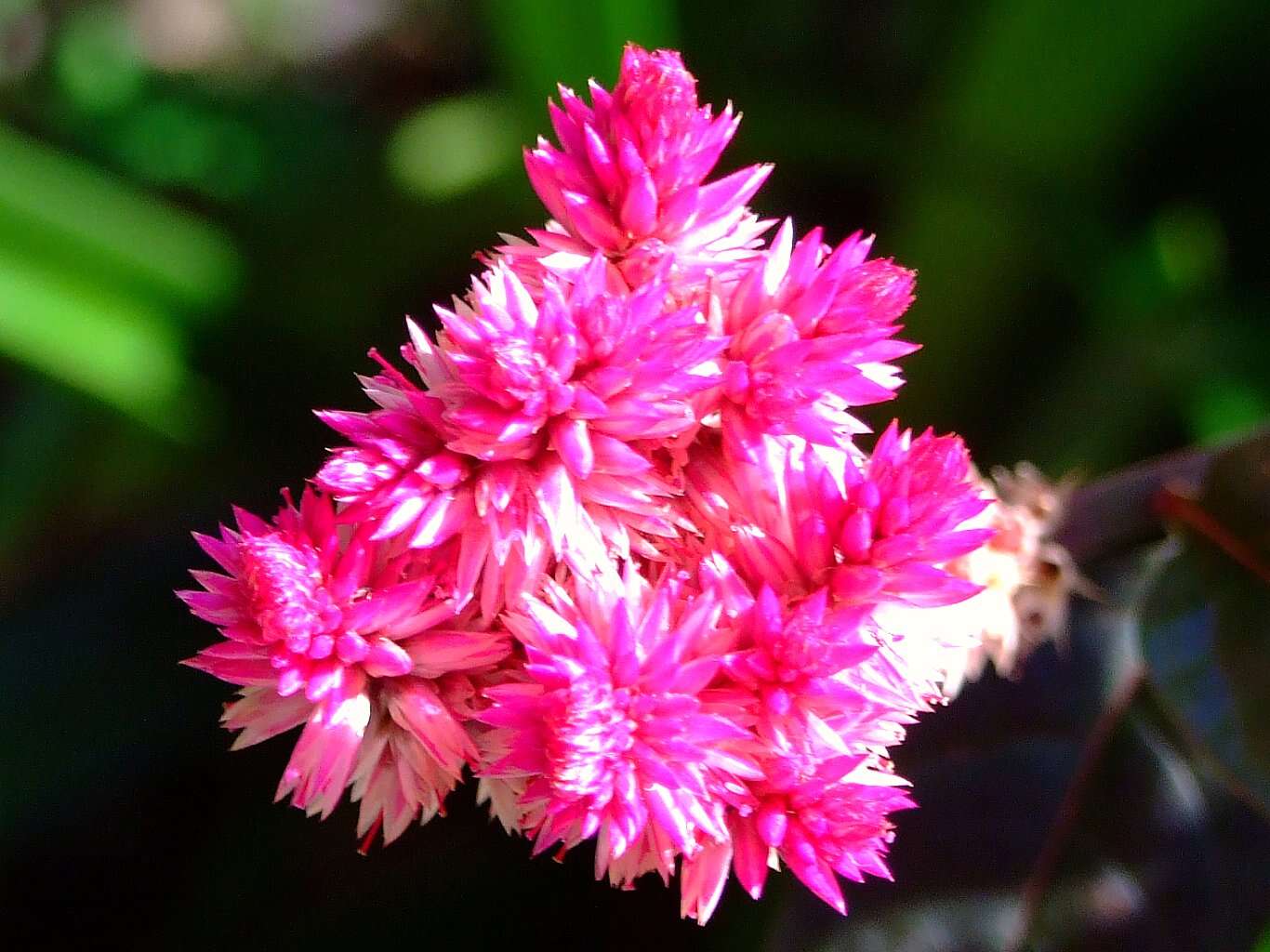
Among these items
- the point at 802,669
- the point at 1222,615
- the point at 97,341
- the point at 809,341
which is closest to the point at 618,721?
the point at 802,669

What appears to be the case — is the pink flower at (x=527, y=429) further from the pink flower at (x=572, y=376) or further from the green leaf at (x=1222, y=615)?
the green leaf at (x=1222, y=615)

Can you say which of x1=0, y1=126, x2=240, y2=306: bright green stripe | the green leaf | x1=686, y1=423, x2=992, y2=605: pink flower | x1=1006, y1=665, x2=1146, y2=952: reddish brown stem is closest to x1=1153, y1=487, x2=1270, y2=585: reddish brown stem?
the green leaf

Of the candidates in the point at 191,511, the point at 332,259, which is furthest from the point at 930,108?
the point at 191,511

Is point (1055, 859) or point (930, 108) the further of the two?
point (930, 108)

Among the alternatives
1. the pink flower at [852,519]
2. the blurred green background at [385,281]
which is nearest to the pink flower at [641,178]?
the pink flower at [852,519]

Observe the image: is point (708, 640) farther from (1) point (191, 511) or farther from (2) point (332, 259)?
(2) point (332, 259)

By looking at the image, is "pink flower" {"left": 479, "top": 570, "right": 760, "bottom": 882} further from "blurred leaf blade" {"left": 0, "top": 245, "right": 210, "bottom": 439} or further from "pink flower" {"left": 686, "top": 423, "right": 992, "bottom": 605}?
"blurred leaf blade" {"left": 0, "top": 245, "right": 210, "bottom": 439}

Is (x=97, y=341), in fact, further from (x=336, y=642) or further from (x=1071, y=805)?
(x=1071, y=805)
